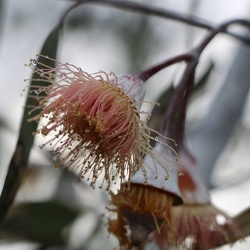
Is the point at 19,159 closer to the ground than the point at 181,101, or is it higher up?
closer to the ground

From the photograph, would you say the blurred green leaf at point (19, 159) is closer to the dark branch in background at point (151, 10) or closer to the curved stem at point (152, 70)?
the curved stem at point (152, 70)

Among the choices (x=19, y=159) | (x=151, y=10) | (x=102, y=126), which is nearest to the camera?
(x=102, y=126)

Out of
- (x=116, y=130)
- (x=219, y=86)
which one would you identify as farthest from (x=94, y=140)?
(x=219, y=86)

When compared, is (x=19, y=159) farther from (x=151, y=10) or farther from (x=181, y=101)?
(x=151, y=10)

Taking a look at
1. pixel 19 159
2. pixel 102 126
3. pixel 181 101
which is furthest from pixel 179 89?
pixel 19 159

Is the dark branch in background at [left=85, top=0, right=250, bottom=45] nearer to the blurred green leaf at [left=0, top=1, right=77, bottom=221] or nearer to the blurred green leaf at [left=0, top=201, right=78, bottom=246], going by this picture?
the blurred green leaf at [left=0, top=1, right=77, bottom=221]

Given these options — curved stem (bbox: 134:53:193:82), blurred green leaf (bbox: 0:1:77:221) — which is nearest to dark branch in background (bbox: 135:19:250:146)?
curved stem (bbox: 134:53:193:82)

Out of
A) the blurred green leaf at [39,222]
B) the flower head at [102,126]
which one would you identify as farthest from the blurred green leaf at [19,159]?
the blurred green leaf at [39,222]
